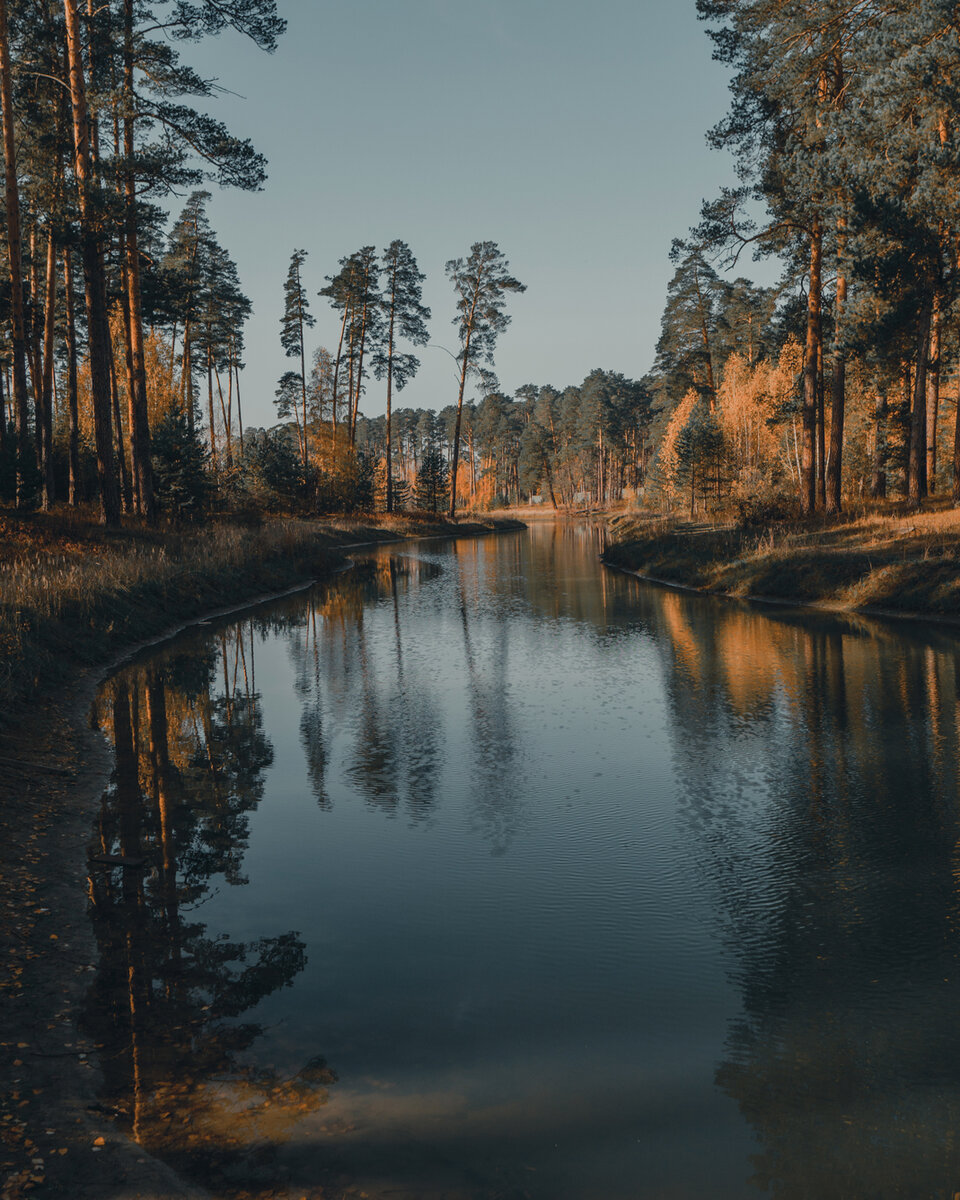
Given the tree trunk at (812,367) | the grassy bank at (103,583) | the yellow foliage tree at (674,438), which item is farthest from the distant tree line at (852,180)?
the yellow foliage tree at (674,438)

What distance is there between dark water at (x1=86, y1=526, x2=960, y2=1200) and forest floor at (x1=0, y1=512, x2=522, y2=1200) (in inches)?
6.7

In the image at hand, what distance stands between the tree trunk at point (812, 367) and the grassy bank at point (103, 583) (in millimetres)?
16006

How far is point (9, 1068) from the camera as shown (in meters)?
3.46

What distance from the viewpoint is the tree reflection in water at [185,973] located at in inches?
130

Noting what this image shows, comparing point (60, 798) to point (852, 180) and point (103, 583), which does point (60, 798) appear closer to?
point (103, 583)

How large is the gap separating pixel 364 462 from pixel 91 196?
45133 millimetres

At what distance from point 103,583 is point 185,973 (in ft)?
38.9

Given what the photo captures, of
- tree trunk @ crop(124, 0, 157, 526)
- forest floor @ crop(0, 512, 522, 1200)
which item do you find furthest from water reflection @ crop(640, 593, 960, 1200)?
tree trunk @ crop(124, 0, 157, 526)

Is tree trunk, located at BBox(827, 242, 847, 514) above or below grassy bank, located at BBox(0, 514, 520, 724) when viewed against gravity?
above

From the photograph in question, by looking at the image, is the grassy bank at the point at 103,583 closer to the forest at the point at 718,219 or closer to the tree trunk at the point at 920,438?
the forest at the point at 718,219

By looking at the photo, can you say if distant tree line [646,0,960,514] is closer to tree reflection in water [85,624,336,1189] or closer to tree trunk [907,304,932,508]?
tree trunk [907,304,932,508]

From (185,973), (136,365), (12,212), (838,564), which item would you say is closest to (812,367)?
(838,564)

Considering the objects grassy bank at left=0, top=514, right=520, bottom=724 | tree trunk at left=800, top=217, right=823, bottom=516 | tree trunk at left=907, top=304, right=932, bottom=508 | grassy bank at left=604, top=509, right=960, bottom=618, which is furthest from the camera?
tree trunk at left=907, top=304, right=932, bottom=508

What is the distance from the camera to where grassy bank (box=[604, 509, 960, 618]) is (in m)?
16.9
